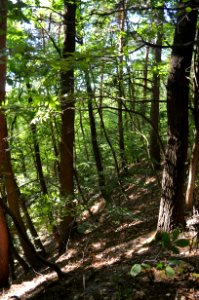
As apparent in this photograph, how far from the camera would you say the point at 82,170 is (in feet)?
39.2

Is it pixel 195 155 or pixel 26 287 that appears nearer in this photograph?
pixel 195 155

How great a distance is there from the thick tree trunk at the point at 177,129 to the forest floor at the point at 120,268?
0.75 metres

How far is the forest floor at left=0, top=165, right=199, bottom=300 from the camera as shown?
454 cm

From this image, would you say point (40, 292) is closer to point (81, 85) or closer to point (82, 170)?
point (81, 85)

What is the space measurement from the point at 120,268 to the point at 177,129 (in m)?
2.76

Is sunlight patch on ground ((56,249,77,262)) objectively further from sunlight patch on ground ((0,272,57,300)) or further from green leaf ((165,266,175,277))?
green leaf ((165,266,175,277))

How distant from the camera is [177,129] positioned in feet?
18.5

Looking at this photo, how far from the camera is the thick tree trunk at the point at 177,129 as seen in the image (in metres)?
5.51

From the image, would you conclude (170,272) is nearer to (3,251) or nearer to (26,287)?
(26,287)

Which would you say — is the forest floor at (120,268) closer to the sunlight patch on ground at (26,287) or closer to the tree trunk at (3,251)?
the sunlight patch on ground at (26,287)

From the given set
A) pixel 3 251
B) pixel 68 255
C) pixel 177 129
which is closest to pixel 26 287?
pixel 3 251

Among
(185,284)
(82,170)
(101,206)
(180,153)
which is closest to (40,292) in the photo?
(185,284)

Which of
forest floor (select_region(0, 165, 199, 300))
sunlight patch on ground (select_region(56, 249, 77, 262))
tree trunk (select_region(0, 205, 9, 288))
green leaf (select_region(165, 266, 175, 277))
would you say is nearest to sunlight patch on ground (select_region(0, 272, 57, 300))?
forest floor (select_region(0, 165, 199, 300))

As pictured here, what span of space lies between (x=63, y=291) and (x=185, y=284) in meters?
2.44
